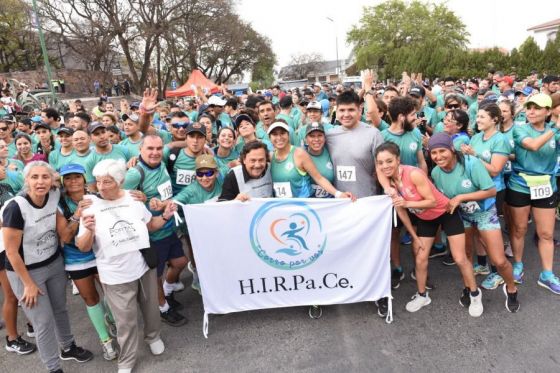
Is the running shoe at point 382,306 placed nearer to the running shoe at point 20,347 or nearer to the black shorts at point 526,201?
the black shorts at point 526,201

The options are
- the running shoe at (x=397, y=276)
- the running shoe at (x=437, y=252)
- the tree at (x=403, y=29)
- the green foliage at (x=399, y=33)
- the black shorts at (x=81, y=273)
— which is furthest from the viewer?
the tree at (x=403, y=29)


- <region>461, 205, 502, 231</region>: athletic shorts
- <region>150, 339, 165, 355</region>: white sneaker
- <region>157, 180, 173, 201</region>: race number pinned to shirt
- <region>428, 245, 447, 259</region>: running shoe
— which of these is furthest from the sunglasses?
<region>428, 245, 447, 259</region>: running shoe

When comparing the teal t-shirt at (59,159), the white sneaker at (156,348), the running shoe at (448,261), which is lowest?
the running shoe at (448,261)

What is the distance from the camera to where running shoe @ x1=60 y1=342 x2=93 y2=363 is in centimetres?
337

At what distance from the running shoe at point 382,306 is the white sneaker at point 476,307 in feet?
2.51

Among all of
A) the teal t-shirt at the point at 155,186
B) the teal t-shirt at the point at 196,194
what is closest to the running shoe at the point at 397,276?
the teal t-shirt at the point at 196,194

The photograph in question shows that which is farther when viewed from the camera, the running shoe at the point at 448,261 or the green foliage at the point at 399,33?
the green foliage at the point at 399,33

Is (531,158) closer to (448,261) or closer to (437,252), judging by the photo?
(448,261)

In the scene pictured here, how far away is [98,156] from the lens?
450 cm

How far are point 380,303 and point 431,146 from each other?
5.28 ft

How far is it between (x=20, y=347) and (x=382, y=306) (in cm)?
351

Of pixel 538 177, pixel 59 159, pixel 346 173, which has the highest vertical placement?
pixel 59 159

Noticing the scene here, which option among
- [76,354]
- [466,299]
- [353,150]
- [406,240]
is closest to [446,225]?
[466,299]

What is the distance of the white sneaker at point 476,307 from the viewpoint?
3.52 meters
